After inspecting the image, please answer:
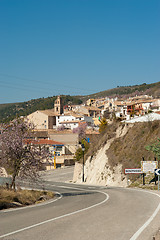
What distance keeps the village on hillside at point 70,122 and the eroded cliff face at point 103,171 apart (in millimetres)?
4981

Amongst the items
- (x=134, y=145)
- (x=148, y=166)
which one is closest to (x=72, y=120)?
(x=134, y=145)

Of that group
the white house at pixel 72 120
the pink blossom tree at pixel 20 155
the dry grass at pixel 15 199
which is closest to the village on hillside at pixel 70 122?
the white house at pixel 72 120

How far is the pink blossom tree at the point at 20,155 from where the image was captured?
21.7m

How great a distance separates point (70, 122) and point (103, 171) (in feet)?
366

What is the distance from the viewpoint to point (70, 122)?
6225 inches

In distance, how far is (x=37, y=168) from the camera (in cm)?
2195

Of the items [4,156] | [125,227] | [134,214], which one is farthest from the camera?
[4,156]

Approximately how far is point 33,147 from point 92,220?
43.7 feet

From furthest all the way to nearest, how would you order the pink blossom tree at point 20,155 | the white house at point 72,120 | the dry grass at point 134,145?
the white house at point 72,120 → the dry grass at point 134,145 → the pink blossom tree at point 20,155

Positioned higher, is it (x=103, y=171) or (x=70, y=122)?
(x=70, y=122)

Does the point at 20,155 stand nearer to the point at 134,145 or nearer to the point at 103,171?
the point at 134,145

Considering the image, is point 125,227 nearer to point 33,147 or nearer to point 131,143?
point 33,147

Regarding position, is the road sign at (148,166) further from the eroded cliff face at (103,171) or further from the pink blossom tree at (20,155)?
the eroded cliff face at (103,171)

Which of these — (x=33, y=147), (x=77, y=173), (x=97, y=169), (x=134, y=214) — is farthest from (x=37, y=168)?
(x=77, y=173)
